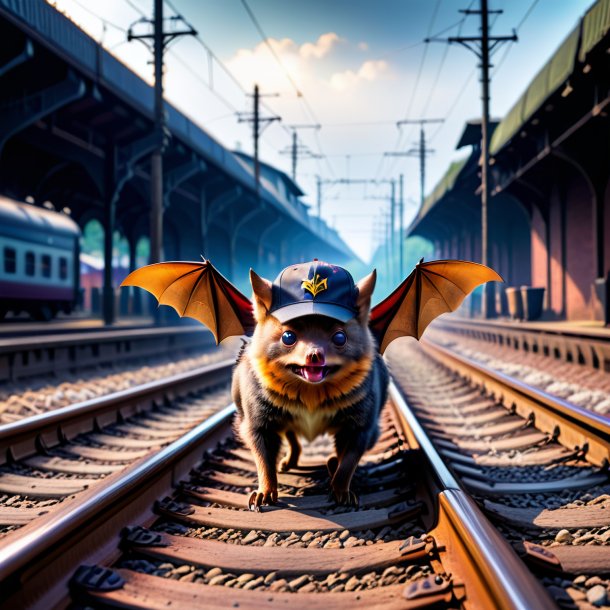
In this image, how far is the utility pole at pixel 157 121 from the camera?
50.8ft

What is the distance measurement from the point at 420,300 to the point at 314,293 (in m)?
0.99

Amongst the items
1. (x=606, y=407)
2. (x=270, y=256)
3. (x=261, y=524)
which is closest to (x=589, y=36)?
(x=606, y=407)

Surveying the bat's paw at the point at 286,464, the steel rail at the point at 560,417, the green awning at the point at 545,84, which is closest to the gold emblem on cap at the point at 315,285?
the bat's paw at the point at 286,464

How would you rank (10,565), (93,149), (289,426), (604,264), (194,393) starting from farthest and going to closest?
(93,149), (604,264), (194,393), (289,426), (10,565)

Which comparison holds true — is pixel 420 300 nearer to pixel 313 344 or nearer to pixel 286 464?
pixel 313 344

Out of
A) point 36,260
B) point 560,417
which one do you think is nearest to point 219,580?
point 560,417

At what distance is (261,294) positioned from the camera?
2.77 meters

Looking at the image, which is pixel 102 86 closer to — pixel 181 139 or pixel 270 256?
pixel 181 139

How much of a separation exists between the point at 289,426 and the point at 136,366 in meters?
8.62

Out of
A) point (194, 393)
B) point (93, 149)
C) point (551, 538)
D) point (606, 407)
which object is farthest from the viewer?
point (93, 149)

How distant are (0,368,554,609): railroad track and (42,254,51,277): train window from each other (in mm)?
15087

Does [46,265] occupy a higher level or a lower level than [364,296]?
higher

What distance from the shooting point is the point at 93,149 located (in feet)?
55.6

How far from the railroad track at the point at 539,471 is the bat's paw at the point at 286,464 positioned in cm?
95
